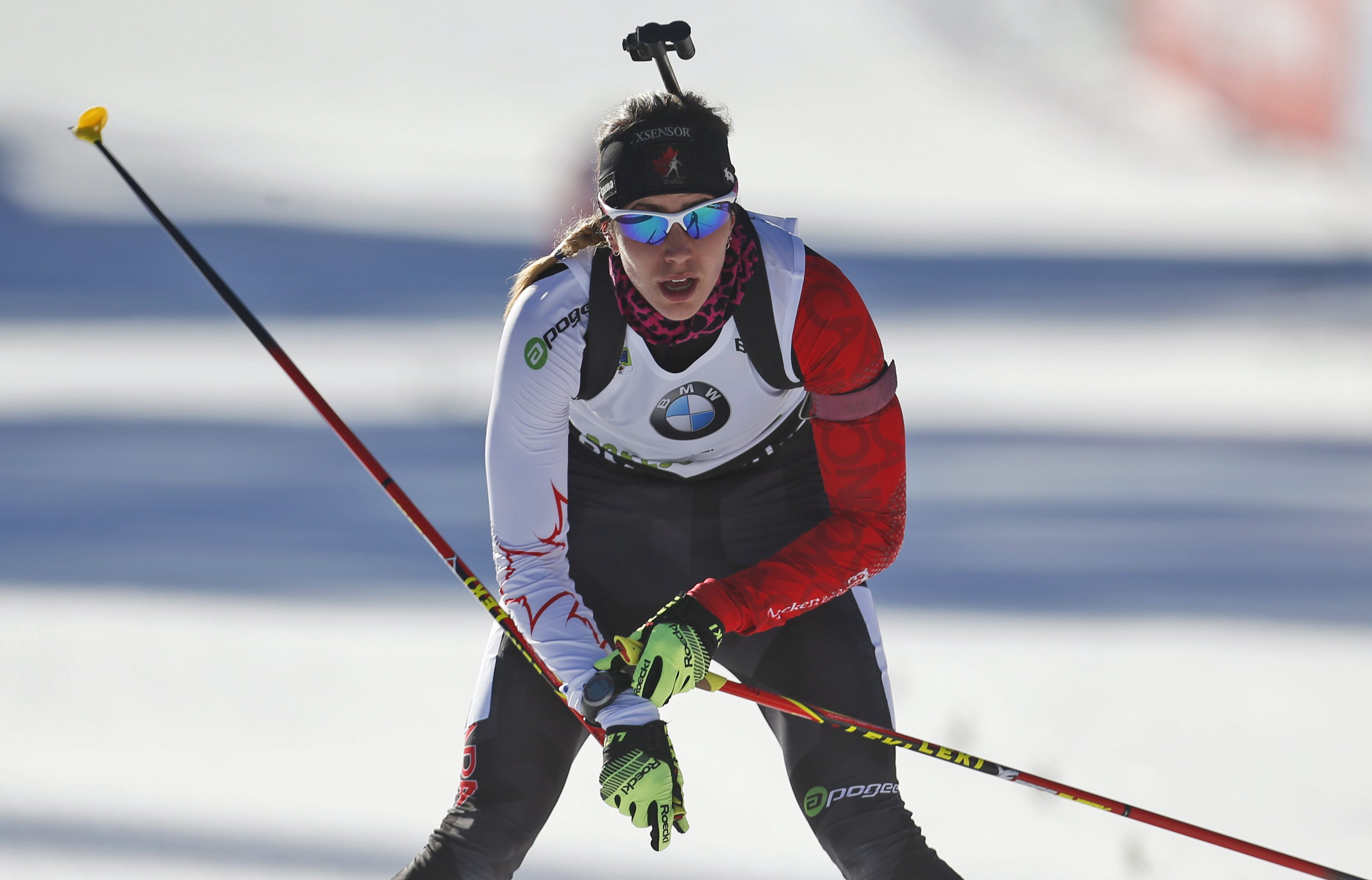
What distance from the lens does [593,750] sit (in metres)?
3.09

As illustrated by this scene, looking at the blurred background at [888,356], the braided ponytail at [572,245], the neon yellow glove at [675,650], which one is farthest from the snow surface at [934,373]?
the neon yellow glove at [675,650]

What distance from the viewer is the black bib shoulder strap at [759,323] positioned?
2.07 meters

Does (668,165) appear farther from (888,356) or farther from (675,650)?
(888,356)

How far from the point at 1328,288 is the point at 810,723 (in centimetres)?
362

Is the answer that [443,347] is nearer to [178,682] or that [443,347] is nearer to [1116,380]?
[178,682]

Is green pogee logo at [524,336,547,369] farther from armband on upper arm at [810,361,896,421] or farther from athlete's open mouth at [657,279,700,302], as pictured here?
armband on upper arm at [810,361,896,421]

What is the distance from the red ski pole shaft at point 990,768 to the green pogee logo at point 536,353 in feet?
1.97

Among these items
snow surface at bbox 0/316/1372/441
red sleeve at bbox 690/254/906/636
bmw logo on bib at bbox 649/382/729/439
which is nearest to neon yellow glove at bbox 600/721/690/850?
red sleeve at bbox 690/254/906/636

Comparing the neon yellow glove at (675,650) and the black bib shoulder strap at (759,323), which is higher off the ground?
the black bib shoulder strap at (759,323)

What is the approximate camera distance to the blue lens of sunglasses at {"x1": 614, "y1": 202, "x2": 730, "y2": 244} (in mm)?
1934

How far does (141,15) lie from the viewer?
662 cm

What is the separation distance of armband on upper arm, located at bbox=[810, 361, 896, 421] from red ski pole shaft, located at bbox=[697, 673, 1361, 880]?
0.49 m

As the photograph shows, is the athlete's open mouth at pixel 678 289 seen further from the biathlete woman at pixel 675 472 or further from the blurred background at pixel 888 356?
the blurred background at pixel 888 356

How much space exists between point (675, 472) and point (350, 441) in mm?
592
